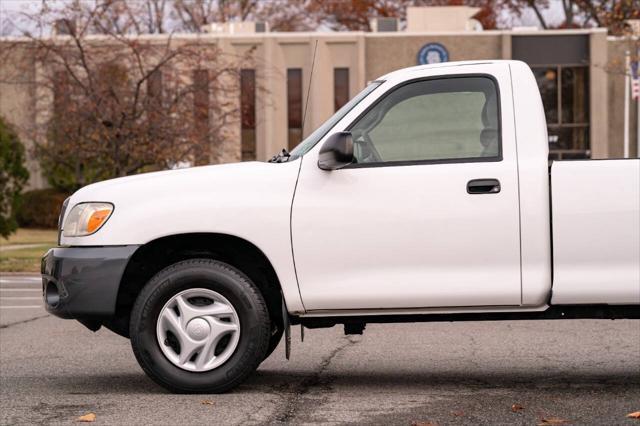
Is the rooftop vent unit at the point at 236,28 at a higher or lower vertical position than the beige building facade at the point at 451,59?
higher

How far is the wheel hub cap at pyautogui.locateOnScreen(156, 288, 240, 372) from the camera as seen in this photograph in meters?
7.52

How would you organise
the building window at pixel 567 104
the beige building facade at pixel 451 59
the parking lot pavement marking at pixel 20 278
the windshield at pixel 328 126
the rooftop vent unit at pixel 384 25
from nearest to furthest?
the windshield at pixel 328 126, the parking lot pavement marking at pixel 20 278, the beige building facade at pixel 451 59, the building window at pixel 567 104, the rooftop vent unit at pixel 384 25

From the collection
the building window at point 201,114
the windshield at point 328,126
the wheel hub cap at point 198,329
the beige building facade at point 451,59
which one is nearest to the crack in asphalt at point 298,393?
the wheel hub cap at point 198,329

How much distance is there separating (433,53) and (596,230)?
152 ft

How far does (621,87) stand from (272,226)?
4887 centimetres

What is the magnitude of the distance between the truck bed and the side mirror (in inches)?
48.9

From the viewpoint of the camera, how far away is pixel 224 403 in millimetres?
7309

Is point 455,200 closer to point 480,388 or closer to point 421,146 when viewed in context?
point 421,146

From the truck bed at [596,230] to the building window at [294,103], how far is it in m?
47.7

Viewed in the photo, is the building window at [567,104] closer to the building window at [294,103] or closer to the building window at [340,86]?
the building window at [340,86]

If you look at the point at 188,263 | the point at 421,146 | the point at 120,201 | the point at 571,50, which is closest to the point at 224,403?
the point at 188,263

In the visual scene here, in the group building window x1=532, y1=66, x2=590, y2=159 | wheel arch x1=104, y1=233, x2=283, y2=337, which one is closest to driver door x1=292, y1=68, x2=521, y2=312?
wheel arch x1=104, y1=233, x2=283, y2=337

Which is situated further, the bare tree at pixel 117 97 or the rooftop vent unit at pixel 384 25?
the rooftop vent unit at pixel 384 25

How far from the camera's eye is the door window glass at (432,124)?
7648 mm
